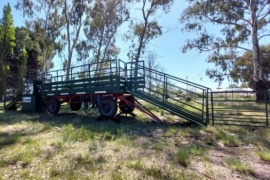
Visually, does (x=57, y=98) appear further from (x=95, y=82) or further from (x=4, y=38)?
(x=4, y=38)

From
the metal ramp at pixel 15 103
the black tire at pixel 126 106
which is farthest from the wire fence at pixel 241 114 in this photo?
the metal ramp at pixel 15 103

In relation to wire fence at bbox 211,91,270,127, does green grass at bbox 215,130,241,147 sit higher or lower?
lower

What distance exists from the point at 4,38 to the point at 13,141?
57.8 feet

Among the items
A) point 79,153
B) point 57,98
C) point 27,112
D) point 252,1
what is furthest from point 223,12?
point 79,153

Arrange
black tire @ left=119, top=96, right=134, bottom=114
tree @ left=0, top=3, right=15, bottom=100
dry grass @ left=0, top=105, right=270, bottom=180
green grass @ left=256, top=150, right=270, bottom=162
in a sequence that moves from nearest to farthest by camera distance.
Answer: dry grass @ left=0, top=105, right=270, bottom=180 < green grass @ left=256, top=150, right=270, bottom=162 < black tire @ left=119, top=96, right=134, bottom=114 < tree @ left=0, top=3, right=15, bottom=100

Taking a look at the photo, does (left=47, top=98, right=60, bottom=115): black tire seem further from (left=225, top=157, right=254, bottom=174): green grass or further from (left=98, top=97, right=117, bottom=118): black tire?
(left=225, top=157, right=254, bottom=174): green grass

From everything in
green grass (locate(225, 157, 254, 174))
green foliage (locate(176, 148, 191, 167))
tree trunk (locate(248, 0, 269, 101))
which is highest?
tree trunk (locate(248, 0, 269, 101))

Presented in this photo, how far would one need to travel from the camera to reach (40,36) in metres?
26.2

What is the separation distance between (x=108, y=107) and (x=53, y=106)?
142 inches

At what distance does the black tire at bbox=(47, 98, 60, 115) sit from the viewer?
36.8 feet

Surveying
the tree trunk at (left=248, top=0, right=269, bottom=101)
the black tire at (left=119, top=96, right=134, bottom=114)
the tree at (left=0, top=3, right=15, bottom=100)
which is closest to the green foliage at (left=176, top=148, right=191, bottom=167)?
the black tire at (left=119, top=96, right=134, bottom=114)

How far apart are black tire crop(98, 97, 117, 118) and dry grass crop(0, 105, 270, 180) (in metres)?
2.12

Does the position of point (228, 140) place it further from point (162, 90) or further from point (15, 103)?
point (15, 103)

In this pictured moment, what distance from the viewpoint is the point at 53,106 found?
1132 cm
